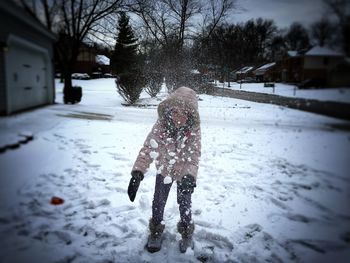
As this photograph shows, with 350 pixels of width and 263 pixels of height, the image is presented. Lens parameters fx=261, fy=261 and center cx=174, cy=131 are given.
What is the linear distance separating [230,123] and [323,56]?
515 centimetres

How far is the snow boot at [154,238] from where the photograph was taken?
7.43ft

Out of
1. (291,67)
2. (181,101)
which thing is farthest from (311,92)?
(181,101)

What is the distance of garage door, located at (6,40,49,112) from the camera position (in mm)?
973

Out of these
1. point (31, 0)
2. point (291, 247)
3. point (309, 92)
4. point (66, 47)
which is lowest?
point (291, 247)

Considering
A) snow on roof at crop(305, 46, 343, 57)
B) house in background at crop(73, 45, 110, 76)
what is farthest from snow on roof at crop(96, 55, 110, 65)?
snow on roof at crop(305, 46, 343, 57)

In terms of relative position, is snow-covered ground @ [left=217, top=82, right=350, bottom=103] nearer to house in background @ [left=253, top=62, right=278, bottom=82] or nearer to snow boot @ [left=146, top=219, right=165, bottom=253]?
house in background @ [left=253, top=62, right=278, bottom=82]

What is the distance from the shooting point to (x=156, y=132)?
2.01 m

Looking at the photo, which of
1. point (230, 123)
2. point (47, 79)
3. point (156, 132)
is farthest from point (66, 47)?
point (230, 123)

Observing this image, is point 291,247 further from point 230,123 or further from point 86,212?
point 230,123

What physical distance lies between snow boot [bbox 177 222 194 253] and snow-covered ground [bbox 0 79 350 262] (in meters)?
0.07

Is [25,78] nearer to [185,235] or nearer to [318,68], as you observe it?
[318,68]

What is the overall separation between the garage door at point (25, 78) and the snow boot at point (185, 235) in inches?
66.4

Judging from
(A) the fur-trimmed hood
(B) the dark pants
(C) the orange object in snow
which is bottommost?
(C) the orange object in snow

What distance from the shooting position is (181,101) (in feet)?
5.36
